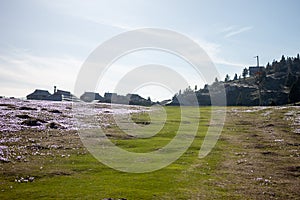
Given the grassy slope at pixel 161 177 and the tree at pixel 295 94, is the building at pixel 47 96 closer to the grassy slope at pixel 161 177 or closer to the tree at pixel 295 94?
the tree at pixel 295 94

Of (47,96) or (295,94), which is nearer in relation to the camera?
(295,94)

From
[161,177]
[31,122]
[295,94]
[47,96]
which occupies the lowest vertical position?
[161,177]

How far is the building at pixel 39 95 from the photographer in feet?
580

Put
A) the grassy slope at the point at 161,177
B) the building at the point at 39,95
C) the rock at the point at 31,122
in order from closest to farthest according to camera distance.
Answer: the grassy slope at the point at 161,177
the rock at the point at 31,122
the building at the point at 39,95

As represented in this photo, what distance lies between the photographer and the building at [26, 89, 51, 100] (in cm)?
17688

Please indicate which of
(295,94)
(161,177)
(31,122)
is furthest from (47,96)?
(161,177)

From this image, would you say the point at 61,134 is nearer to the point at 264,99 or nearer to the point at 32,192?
the point at 32,192

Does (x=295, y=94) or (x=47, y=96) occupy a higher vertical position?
(x=47, y=96)

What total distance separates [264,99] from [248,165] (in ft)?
506

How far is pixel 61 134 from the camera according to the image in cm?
4550

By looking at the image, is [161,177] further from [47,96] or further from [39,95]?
[39,95]

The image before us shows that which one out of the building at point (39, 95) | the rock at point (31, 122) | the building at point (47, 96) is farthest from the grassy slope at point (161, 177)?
the building at point (39, 95)

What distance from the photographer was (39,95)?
17988 cm

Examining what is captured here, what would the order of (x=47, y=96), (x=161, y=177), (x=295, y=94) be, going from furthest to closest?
(x=47, y=96)
(x=295, y=94)
(x=161, y=177)
